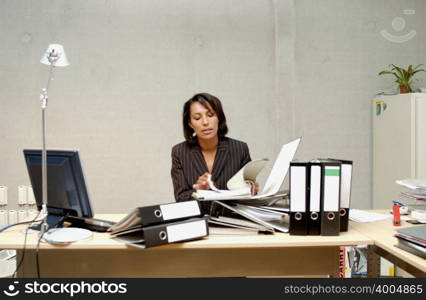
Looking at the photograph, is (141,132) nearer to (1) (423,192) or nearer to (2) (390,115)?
(2) (390,115)

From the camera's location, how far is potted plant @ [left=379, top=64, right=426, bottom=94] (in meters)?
3.44

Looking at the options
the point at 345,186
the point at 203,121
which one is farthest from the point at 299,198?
the point at 203,121

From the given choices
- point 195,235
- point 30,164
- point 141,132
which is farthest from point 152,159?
point 195,235

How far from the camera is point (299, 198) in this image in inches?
56.7

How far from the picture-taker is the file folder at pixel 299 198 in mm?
1432

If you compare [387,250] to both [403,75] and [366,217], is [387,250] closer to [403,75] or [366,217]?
[366,217]

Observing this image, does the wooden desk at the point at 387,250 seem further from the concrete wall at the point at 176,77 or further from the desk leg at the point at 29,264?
the concrete wall at the point at 176,77

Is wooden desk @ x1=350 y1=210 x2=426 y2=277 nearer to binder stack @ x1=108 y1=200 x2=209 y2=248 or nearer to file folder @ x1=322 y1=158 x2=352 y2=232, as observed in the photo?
file folder @ x1=322 y1=158 x2=352 y2=232

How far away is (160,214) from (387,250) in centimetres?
78

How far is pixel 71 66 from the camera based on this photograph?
3.54 m

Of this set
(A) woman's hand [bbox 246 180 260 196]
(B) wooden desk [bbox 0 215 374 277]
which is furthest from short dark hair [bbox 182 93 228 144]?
(B) wooden desk [bbox 0 215 374 277]

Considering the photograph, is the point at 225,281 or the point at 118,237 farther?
the point at 118,237

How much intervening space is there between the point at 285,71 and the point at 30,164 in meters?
2.58

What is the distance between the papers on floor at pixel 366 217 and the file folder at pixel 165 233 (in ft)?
2.35
